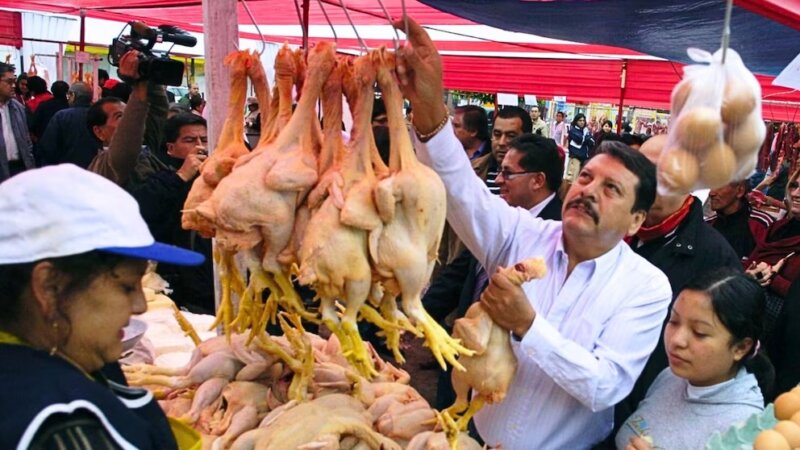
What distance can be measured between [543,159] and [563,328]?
4.82 ft

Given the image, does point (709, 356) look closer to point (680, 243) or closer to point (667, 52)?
point (680, 243)

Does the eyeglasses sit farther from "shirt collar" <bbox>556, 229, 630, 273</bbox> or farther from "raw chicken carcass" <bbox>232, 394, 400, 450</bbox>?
"raw chicken carcass" <bbox>232, 394, 400, 450</bbox>

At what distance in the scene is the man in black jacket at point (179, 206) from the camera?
2580 mm

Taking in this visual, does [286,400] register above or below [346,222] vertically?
below

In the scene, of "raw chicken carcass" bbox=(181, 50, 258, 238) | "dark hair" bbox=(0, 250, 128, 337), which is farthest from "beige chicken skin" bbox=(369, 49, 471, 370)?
"dark hair" bbox=(0, 250, 128, 337)

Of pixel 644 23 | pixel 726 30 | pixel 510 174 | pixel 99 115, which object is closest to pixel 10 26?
pixel 99 115

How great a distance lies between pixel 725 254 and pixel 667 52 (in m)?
2.07

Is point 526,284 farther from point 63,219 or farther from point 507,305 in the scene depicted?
point 63,219

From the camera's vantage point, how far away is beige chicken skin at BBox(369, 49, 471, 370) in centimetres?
122

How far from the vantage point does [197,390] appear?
1634mm

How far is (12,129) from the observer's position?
227 inches

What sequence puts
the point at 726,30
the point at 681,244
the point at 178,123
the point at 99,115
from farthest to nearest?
the point at 99,115 → the point at 178,123 → the point at 681,244 → the point at 726,30

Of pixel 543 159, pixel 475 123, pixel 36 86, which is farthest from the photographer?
pixel 36 86

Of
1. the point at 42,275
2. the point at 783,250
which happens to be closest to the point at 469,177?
the point at 42,275
